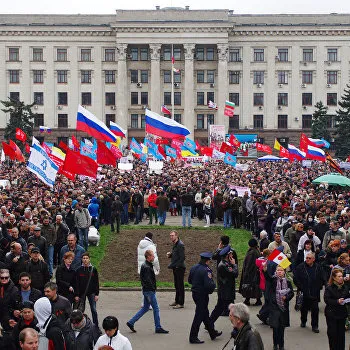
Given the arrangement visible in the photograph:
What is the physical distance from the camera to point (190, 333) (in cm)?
1241

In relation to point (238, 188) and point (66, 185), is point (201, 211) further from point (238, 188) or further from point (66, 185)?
point (66, 185)

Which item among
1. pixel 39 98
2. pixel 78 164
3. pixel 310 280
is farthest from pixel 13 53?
pixel 310 280

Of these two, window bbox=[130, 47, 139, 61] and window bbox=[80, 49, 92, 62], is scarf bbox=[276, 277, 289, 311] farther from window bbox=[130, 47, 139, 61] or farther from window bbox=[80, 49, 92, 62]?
window bbox=[130, 47, 139, 61]

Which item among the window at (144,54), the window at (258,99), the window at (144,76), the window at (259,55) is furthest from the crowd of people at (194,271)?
the window at (144,54)

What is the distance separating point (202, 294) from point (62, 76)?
72.3 metres

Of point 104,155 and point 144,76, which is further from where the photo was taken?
point 144,76

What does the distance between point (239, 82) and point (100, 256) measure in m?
64.1

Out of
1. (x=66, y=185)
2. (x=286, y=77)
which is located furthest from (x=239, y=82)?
(x=66, y=185)

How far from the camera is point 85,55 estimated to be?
82625 millimetres

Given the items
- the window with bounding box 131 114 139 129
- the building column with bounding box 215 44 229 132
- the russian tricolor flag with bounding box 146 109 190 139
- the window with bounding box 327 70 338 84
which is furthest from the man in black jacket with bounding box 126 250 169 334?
the window with bounding box 327 70 338 84

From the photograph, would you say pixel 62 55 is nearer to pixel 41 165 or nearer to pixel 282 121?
pixel 282 121

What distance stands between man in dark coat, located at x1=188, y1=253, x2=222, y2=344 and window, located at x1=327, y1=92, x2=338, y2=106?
7198 centimetres

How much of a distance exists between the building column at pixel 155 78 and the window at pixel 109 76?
441 centimetres

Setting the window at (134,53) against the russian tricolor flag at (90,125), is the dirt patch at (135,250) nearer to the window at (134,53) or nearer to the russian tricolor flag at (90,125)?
the russian tricolor flag at (90,125)
